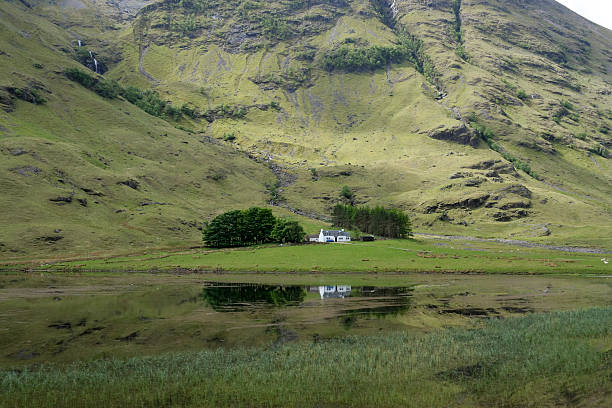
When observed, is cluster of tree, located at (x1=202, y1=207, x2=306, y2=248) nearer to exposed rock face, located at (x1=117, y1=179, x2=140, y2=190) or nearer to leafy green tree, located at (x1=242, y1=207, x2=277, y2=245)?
leafy green tree, located at (x1=242, y1=207, x2=277, y2=245)

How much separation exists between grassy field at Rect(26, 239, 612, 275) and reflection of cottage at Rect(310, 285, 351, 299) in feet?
66.2

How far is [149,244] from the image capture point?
133250 mm

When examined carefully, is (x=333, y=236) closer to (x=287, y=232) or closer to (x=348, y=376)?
(x=287, y=232)

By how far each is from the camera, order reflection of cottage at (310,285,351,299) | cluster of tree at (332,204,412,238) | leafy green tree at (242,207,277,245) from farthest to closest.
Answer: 1. cluster of tree at (332,204,412,238)
2. leafy green tree at (242,207,277,245)
3. reflection of cottage at (310,285,351,299)

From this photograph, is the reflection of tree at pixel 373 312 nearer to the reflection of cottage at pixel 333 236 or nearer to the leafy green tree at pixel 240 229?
the leafy green tree at pixel 240 229

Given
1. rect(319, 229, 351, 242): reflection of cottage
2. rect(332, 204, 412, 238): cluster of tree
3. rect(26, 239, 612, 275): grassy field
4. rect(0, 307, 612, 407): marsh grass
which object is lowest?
rect(0, 307, 612, 407): marsh grass

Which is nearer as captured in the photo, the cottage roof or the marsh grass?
the marsh grass

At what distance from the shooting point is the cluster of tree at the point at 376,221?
511ft

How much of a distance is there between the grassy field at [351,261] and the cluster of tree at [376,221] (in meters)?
36.0

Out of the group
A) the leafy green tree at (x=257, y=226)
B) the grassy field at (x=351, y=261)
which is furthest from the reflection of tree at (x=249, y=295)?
the leafy green tree at (x=257, y=226)

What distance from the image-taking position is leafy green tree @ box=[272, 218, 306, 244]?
135 metres

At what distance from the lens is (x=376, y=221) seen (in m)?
162

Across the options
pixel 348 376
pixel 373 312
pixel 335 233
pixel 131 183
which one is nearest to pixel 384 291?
pixel 373 312

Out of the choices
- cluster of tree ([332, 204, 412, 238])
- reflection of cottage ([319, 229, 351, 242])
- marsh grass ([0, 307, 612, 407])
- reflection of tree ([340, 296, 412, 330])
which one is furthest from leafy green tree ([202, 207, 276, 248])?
marsh grass ([0, 307, 612, 407])
